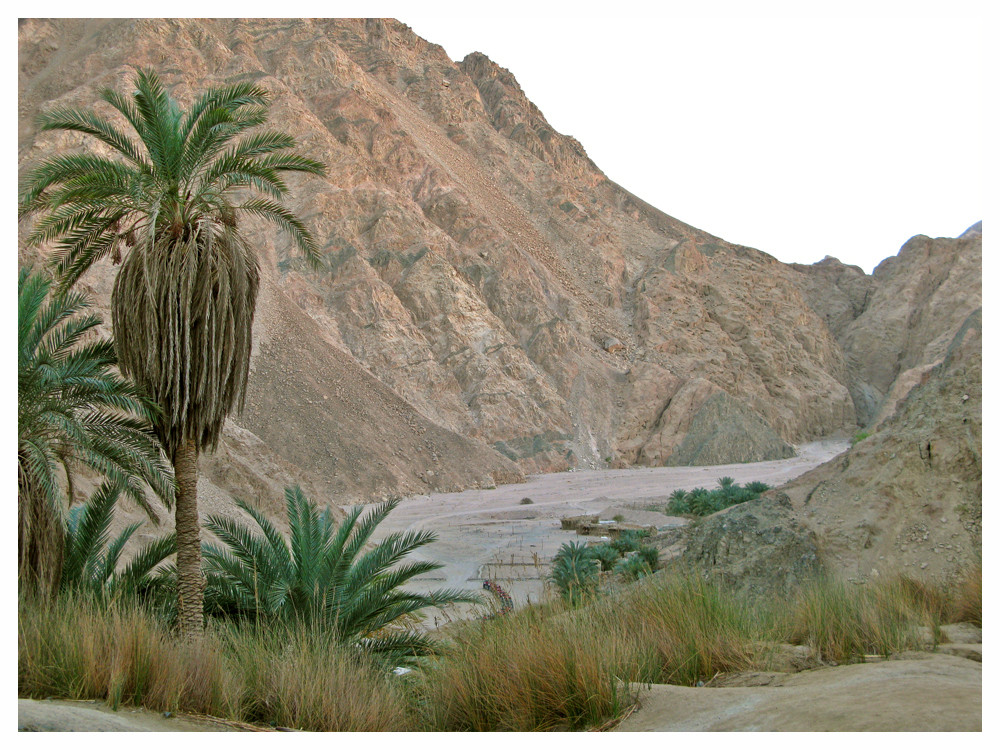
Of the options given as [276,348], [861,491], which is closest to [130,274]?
[861,491]

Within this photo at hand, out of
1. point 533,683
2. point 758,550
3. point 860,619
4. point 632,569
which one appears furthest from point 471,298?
point 533,683

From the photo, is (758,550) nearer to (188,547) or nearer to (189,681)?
(188,547)

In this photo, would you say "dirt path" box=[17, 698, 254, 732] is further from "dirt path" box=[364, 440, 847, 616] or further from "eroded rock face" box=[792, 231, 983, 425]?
"eroded rock face" box=[792, 231, 983, 425]

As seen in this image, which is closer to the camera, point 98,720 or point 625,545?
point 98,720

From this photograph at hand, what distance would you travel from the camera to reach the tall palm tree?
24.3 feet

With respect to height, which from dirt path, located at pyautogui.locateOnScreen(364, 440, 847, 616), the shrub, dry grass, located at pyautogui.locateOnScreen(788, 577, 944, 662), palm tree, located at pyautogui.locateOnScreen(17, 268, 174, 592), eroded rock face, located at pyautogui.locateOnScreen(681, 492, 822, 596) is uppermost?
palm tree, located at pyautogui.locateOnScreen(17, 268, 174, 592)

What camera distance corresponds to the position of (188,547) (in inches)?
299

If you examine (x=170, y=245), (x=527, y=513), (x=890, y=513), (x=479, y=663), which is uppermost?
(x=170, y=245)

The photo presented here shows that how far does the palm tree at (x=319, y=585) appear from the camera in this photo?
7578mm

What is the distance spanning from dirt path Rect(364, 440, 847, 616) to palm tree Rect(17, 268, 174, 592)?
5.56m

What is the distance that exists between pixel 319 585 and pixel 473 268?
144 ft

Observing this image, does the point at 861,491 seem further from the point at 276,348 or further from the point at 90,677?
the point at 276,348

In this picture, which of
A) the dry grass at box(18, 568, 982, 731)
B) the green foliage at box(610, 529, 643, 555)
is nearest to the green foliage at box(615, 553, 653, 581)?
the green foliage at box(610, 529, 643, 555)

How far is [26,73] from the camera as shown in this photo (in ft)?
156
